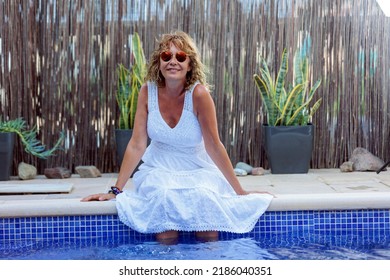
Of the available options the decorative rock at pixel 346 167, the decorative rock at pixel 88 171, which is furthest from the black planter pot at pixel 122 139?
the decorative rock at pixel 346 167

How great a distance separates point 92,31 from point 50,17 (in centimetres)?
34

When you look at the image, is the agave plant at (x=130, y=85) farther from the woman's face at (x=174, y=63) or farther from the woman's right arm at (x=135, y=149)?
the woman's face at (x=174, y=63)

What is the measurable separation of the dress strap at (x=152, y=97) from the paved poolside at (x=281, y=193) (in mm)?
520

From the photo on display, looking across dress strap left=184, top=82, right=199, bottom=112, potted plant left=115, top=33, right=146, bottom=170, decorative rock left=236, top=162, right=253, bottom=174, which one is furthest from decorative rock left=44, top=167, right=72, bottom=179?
dress strap left=184, top=82, right=199, bottom=112

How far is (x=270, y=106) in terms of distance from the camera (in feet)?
20.0

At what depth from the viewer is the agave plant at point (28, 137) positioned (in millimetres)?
5918

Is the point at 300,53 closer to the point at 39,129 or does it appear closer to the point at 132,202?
the point at 39,129

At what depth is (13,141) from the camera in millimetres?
5914

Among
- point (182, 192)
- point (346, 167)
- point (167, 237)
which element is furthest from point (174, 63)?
point (346, 167)

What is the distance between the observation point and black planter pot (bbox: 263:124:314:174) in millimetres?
6000

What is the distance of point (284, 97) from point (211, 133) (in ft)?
7.32

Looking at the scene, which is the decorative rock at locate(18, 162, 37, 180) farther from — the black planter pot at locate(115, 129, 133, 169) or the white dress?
the white dress
